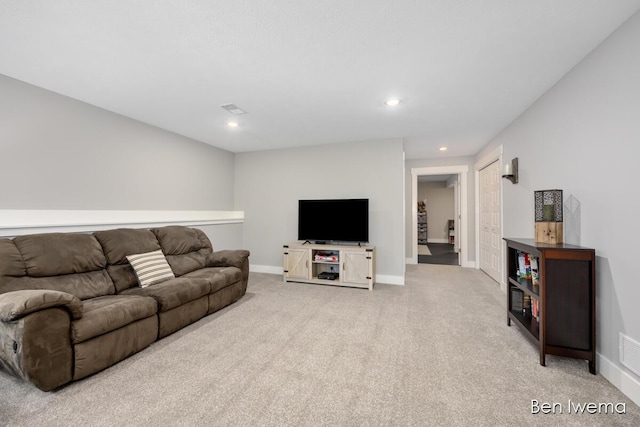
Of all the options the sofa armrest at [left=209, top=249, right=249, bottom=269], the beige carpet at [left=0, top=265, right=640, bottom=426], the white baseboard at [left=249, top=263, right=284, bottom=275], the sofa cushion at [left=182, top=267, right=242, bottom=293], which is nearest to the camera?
the beige carpet at [left=0, top=265, right=640, bottom=426]

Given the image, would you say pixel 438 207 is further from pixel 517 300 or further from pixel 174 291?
pixel 174 291

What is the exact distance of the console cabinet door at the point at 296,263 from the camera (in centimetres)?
436

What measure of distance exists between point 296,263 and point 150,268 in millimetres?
2134

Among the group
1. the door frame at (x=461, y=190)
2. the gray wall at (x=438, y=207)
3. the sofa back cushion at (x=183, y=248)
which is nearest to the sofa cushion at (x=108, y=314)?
the sofa back cushion at (x=183, y=248)

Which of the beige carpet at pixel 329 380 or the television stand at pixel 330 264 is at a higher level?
the television stand at pixel 330 264

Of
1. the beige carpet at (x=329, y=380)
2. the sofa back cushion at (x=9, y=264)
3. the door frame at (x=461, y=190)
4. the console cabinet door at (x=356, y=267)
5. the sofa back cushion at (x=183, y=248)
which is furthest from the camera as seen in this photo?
the door frame at (x=461, y=190)

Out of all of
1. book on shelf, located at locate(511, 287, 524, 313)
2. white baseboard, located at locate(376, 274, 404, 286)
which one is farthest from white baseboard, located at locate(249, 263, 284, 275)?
book on shelf, located at locate(511, 287, 524, 313)

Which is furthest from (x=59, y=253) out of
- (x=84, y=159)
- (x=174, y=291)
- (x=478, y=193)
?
(x=478, y=193)

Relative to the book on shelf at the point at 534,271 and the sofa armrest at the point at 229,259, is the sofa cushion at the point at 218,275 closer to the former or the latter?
the sofa armrest at the point at 229,259

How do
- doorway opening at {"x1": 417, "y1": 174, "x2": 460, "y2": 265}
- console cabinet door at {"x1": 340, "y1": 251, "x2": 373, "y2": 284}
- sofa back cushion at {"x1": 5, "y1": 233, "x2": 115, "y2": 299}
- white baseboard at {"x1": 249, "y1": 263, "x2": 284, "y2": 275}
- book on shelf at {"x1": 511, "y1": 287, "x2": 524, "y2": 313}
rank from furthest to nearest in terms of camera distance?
doorway opening at {"x1": 417, "y1": 174, "x2": 460, "y2": 265} < white baseboard at {"x1": 249, "y1": 263, "x2": 284, "y2": 275} < console cabinet door at {"x1": 340, "y1": 251, "x2": 373, "y2": 284} < book on shelf at {"x1": 511, "y1": 287, "x2": 524, "y2": 313} < sofa back cushion at {"x1": 5, "y1": 233, "x2": 115, "y2": 299}

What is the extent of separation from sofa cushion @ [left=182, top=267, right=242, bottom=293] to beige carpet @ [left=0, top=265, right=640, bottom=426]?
0.37 m

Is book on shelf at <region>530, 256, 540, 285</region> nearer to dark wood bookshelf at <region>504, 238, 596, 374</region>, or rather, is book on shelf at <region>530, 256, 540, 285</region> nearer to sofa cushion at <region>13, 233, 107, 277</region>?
dark wood bookshelf at <region>504, 238, 596, 374</region>

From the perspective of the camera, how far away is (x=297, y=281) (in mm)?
4461

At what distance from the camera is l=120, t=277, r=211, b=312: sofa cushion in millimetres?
2447
